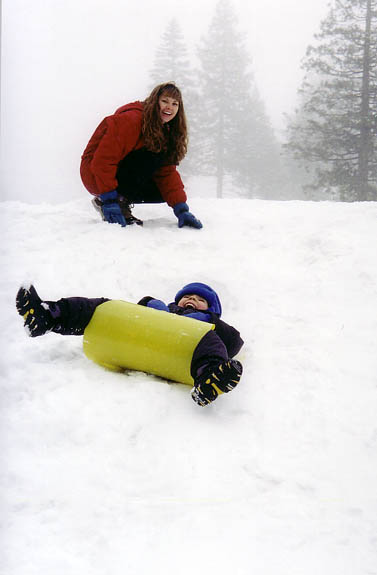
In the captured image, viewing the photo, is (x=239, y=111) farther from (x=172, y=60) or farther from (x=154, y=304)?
(x=154, y=304)

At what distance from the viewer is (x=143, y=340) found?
2291mm

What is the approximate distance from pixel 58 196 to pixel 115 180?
30659 millimetres

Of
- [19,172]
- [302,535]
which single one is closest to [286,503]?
[302,535]

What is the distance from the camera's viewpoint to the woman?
4.44 m

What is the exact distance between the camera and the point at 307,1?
111000mm

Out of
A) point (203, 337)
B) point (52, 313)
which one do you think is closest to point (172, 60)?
point (52, 313)

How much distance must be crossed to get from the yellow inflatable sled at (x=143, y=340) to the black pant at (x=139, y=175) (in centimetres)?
276

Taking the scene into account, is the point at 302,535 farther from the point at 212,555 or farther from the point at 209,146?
the point at 209,146

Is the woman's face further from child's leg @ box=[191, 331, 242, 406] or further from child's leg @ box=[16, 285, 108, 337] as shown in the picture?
child's leg @ box=[191, 331, 242, 406]

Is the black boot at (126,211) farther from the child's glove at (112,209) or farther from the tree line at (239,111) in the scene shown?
the tree line at (239,111)

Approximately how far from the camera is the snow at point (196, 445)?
4.91 ft

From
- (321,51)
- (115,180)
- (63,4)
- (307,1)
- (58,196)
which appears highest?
(307,1)

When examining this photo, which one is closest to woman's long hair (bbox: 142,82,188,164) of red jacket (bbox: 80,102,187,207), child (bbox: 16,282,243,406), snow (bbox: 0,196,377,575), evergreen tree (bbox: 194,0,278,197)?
red jacket (bbox: 80,102,187,207)

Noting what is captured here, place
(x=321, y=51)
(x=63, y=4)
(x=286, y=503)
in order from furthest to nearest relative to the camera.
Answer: (x=63, y=4) < (x=321, y=51) < (x=286, y=503)
